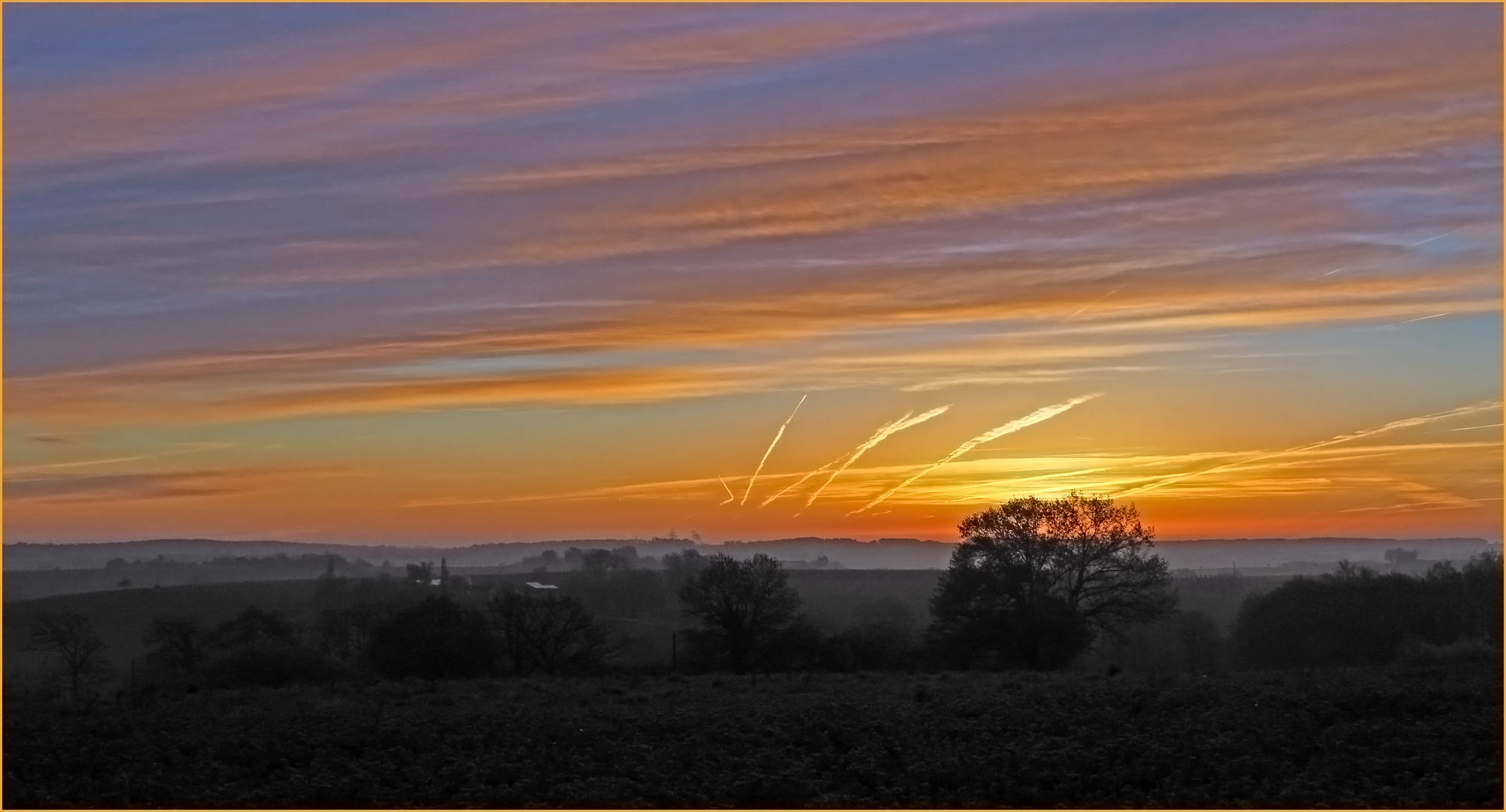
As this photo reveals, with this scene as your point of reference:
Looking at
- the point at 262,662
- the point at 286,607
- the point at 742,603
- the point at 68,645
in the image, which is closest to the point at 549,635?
the point at 742,603

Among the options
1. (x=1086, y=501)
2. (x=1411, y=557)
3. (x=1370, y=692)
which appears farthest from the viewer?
(x=1411, y=557)

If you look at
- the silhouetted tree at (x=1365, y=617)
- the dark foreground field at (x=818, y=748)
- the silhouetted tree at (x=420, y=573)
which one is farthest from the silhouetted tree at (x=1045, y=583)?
the silhouetted tree at (x=420, y=573)

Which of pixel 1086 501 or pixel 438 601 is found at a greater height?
pixel 1086 501

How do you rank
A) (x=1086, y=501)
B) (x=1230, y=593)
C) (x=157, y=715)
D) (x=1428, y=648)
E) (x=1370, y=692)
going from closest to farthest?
(x=1370, y=692), (x=157, y=715), (x=1428, y=648), (x=1086, y=501), (x=1230, y=593)

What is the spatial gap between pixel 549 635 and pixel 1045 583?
1911 cm

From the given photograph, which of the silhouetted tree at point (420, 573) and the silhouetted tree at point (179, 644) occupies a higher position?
the silhouetted tree at point (420, 573)

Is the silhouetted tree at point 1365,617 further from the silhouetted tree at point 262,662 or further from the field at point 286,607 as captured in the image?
the silhouetted tree at point 262,662

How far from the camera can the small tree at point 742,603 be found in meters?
44.8

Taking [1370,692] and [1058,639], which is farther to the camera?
[1058,639]

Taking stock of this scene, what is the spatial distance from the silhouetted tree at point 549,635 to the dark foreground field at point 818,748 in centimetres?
1553

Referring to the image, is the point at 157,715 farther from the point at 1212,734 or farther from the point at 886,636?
the point at 886,636

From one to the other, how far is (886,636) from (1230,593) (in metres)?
105

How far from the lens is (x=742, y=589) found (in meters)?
46.8

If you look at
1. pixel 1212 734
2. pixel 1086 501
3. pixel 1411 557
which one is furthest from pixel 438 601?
pixel 1411 557
